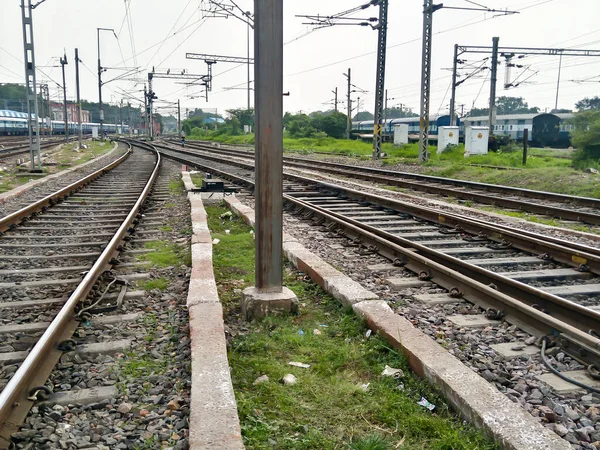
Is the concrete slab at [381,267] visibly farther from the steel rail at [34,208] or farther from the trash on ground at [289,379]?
the steel rail at [34,208]

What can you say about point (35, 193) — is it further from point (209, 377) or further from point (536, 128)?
point (536, 128)

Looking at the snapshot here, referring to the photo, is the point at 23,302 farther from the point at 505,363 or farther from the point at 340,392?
the point at 505,363

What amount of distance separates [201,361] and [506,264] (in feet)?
14.2

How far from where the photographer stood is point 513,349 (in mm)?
4055

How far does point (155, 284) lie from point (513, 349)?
11.5 feet

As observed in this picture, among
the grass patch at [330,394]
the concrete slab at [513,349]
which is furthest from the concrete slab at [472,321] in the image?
the grass patch at [330,394]

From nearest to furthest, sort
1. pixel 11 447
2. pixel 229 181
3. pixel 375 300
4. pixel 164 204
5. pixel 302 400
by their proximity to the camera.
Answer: pixel 11 447 → pixel 302 400 → pixel 375 300 → pixel 164 204 → pixel 229 181

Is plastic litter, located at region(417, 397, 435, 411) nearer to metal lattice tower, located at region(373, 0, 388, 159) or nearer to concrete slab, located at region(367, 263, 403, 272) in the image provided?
concrete slab, located at region(367, 263, 403, 272)

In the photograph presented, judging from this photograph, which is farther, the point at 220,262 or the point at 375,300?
the point at 220,262

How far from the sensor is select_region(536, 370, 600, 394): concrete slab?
11.2 feet

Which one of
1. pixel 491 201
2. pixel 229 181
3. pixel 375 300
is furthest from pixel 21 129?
pixel 375 300

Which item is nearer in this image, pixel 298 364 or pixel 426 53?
pixel 298 364

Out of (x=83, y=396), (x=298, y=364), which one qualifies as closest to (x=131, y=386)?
(x=83, y=396)

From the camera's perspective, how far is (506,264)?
6.50m
